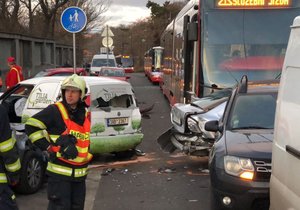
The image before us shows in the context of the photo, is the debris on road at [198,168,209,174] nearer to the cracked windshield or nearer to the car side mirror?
the cracked windshield

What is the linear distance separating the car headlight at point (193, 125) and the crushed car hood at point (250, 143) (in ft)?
6.81

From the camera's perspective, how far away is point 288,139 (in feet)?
11.6

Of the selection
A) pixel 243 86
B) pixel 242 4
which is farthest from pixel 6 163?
pixel 242 4

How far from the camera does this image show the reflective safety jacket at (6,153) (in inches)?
168

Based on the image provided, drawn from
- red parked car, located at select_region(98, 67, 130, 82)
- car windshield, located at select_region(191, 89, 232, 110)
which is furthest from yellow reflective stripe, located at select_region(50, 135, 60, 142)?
red parked car, located at select_region(98, 67, 130, 82)

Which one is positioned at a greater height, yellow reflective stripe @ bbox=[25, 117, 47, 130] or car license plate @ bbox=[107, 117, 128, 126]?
yellow reflective stripe @ bbox=[25, 117, 47, 130]

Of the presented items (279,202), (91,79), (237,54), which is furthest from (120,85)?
(279,202)

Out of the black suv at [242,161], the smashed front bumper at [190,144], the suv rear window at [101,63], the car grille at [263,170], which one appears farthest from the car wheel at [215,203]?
the suv rear window at [101,63]

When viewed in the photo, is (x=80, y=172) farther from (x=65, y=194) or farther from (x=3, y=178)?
(x=3, y=178)

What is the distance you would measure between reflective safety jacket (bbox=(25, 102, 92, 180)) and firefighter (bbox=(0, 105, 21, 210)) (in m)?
0.26

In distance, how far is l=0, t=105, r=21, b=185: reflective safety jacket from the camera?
4273 mm

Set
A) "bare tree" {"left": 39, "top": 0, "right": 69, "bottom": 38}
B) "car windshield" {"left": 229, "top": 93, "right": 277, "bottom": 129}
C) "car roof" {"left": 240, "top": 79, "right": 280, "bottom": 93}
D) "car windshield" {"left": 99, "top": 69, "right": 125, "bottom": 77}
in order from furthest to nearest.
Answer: "bare tree" {"left": 39, "top": 0, "right": 69, "bottom": 38}
"car windshield" {"left": 99, "top": 69, "right": 125, "bottom": 77}
"car roof" {"left": 240, "top": 79, "right": 280, "bottom": 93}
"car windshield" {"left": 229, "top": 93, "right": 277, "bottom": 129}

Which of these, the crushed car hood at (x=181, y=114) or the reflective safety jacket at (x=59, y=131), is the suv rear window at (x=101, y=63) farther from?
the reflective safety jacket at (x=59, y=131)

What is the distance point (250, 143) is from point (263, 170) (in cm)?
54
